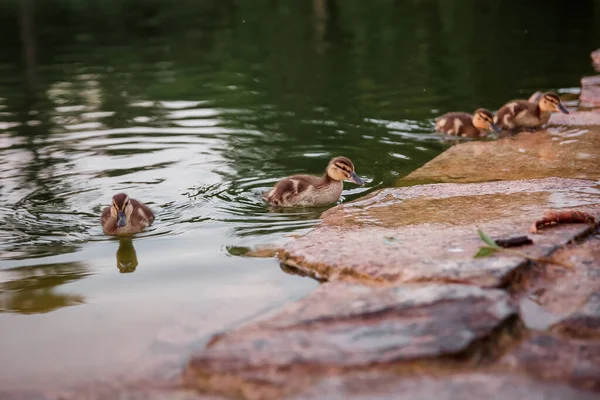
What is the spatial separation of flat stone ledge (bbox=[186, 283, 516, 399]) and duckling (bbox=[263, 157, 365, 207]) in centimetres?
292

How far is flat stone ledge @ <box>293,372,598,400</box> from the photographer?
9.70 feet

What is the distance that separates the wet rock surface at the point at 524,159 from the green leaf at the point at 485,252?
2.68m

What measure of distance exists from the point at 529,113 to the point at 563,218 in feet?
16.7

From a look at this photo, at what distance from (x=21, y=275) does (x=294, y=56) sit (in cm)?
1130

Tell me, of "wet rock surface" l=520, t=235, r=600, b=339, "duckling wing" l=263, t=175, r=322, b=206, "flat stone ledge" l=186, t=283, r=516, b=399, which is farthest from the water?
"wet rock surface" l=520, t=235, r=600, b=339

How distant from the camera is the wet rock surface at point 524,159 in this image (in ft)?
22.6

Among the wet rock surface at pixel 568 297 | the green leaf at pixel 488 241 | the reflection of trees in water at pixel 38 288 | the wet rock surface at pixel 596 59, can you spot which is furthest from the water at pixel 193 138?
the wet rock surface at pixel 568 297

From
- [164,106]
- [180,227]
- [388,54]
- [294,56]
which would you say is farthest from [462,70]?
[180,227]

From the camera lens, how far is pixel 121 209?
6129mm

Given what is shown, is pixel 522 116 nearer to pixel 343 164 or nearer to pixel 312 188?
pixel 343 164

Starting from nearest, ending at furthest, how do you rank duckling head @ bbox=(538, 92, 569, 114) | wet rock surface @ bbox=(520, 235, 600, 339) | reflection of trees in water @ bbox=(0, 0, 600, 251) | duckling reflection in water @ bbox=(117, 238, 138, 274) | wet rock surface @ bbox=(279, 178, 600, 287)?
wet rock surface @ bbox=(520, 235, 600, 339), wet rock surface @ bbox=(279, 178, 600, 287), duckling reflection in water @ bbox=(117, 238, 138, 274), reflection of trees in water @ bbox=(0, 0, 600, 251), duckling head @ bbox=(538, 92, 569, 114)

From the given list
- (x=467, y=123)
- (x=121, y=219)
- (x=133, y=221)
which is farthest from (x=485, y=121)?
(x=121, y=219)

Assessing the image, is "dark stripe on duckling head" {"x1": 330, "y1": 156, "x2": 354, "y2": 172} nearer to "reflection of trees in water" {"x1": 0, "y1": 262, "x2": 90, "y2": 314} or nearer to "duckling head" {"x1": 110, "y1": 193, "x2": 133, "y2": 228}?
"duckling head" {"x1": 110, "y1": 193, "x2": 133, "y2": 228}

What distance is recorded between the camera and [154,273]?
17.0 feet
